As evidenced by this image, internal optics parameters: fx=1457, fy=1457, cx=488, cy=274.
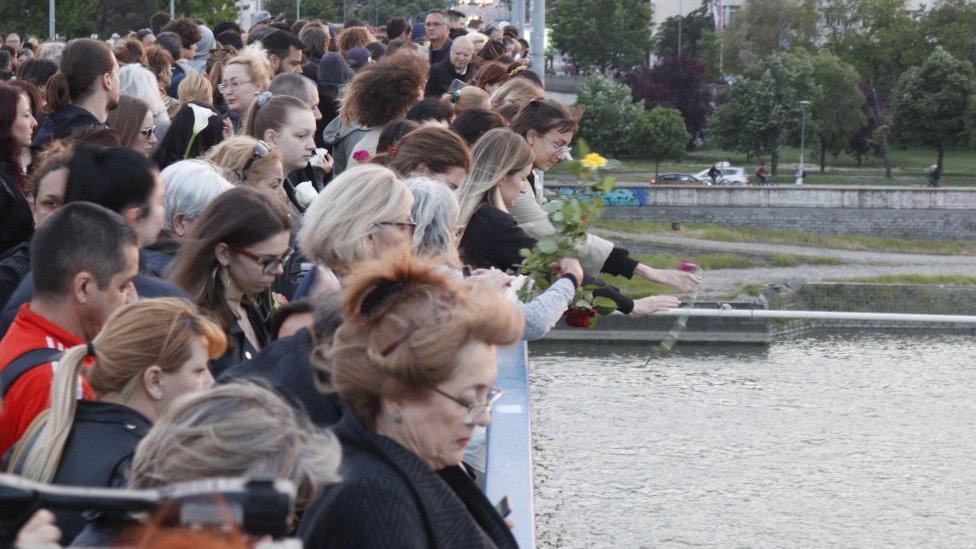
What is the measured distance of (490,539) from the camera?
223cm

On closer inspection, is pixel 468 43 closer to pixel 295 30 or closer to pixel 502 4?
pixel 295 30

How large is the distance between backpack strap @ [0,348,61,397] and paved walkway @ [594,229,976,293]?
29206 millimetres

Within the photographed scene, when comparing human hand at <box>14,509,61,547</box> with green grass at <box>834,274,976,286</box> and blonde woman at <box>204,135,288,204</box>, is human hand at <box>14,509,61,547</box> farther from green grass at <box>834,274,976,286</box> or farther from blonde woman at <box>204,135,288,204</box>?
green grass at <box>834,274,976,286</box>

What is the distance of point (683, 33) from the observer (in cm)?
6519

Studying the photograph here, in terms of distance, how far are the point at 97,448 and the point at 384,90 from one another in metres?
3.65

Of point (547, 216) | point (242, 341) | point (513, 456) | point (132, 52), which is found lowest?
point (513, 456)

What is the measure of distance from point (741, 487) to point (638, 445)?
2.10 meters

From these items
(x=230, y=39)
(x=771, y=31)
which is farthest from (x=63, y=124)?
(x=771, y=31)

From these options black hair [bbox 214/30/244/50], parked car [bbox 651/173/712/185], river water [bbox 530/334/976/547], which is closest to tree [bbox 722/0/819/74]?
parked car [bbox 651/173/712/185]

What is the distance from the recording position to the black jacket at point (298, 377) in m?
2.58

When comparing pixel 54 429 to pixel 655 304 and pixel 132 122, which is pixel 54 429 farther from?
pixel 132 122

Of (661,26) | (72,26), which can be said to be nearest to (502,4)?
(661,26)

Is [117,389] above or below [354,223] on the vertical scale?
below

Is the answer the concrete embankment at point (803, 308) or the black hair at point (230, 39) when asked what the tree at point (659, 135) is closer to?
the concrete embankment at point (803, 308)
